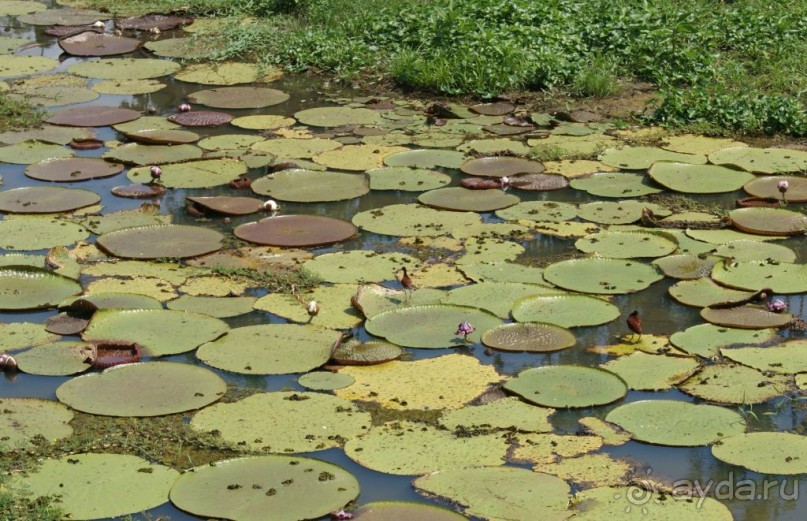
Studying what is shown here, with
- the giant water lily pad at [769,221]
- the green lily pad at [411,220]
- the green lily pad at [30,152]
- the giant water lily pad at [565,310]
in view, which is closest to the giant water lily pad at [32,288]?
the green lily pad at [411,220]

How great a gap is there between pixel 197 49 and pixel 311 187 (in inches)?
154

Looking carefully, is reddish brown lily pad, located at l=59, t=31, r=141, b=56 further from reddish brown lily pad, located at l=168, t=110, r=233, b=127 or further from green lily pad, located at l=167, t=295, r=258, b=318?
green lily pad, located at l=167, t=295, r=258, b=318

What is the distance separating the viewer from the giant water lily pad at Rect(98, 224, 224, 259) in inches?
274

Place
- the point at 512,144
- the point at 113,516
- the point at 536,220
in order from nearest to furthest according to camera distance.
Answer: the point at 113,516 → the point at 536,220 → the point at 512,144

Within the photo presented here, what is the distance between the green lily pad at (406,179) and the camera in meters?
8.11

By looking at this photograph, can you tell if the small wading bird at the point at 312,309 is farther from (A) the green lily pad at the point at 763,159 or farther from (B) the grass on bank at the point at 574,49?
(B) the grass on bank at the point at 574,49

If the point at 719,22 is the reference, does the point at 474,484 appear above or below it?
below

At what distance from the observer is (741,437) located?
4941mm

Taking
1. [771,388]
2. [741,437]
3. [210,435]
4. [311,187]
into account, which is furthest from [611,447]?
[311,187]

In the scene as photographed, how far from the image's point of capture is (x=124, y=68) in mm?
10938

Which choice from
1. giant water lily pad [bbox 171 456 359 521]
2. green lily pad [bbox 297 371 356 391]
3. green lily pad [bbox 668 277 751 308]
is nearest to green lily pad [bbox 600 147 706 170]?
green lily pad [bbox 668 277 751 308]

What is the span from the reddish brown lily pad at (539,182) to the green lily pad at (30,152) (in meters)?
3.12

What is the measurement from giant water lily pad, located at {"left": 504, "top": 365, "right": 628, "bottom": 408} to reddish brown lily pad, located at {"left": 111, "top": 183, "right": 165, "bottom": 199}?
3324 millimetres

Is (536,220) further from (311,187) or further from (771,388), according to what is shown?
(771,388)
